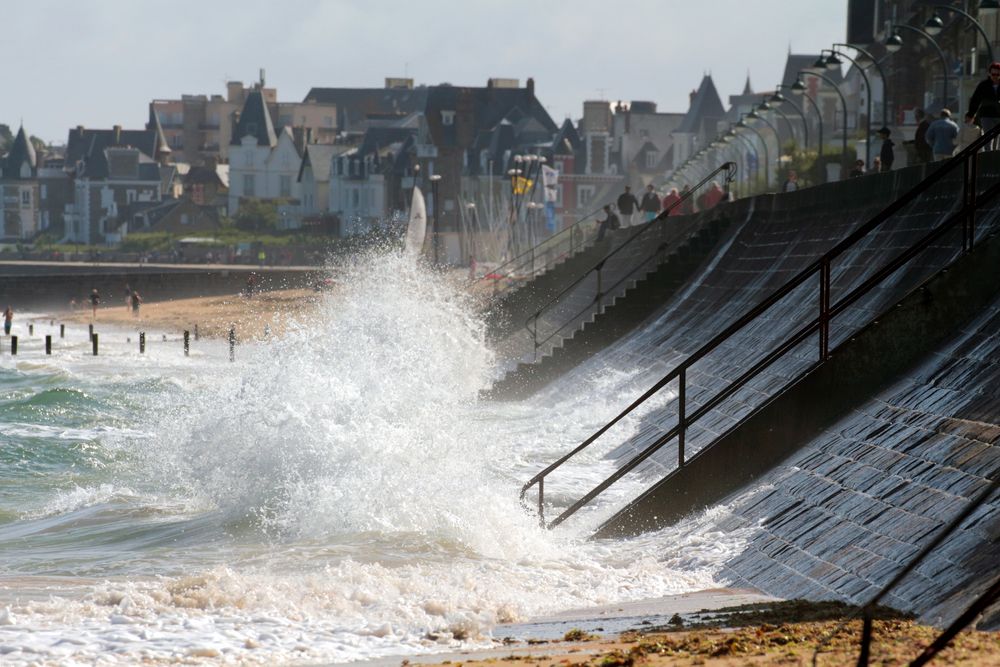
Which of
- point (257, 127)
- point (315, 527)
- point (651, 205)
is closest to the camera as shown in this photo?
point (315, 527)

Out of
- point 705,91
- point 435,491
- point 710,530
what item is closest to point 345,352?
point 435,491

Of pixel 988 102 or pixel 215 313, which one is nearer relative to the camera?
pixel 988 102

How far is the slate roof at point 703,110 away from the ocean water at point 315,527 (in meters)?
99.7

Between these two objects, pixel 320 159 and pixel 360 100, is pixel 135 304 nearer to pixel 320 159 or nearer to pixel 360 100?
pixel 320 159

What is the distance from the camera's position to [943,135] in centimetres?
2022

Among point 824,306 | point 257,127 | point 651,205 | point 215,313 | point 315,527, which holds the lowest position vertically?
point 215,313

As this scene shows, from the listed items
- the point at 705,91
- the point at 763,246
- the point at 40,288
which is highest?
the point at 705,91

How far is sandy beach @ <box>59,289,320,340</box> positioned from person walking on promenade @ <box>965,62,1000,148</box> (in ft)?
159

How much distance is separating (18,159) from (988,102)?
179 m

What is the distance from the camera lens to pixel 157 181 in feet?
552

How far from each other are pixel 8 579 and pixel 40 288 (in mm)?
80474

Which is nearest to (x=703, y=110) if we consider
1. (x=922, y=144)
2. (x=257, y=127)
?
(x=257, y=127)

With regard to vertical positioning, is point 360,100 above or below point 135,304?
above

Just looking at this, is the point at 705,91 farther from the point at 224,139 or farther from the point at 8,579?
the point at 8,579
